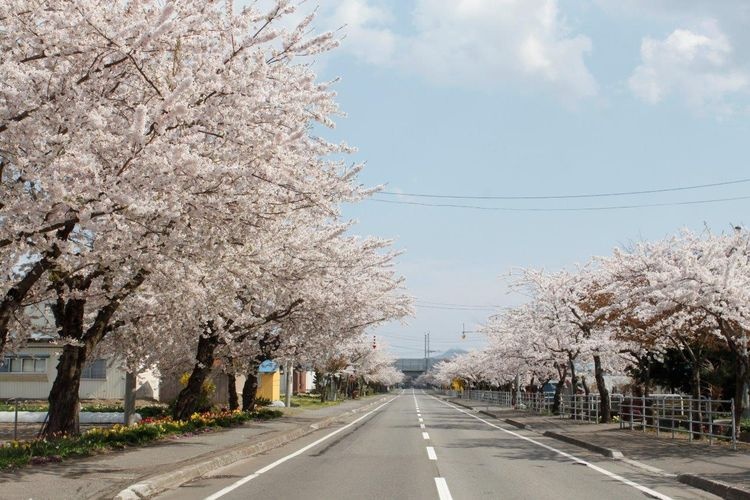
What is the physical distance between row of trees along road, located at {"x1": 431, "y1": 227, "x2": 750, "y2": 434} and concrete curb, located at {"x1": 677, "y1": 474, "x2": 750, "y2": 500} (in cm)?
641

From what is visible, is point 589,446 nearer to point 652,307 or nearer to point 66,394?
point 652,307

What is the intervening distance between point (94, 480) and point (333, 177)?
7.01 m

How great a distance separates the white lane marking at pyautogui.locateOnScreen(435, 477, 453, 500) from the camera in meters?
10.3

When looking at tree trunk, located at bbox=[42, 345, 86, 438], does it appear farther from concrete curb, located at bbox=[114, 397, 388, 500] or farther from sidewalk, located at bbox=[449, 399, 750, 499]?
sidewalk, located at bbox=[449, 399, 750, 499]

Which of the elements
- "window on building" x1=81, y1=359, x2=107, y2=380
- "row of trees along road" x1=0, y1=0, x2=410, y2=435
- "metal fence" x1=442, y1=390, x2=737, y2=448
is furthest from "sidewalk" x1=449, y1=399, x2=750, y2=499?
"window on building" x1=81, y1=359, x2=107, y2=380

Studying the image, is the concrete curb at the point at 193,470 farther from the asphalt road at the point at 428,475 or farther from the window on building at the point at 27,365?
the window on building at the point at 27,365

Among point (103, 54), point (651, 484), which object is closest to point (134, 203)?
point (103, 54)

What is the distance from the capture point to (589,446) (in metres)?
19.5

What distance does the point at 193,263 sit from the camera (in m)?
12.4

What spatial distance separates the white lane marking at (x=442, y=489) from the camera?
33.9ft

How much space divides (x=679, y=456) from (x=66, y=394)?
13.7 m

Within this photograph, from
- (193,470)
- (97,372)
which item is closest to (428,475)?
(193,470)

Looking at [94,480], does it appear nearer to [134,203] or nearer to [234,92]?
[134,203]

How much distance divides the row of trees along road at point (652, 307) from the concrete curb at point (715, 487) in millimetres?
6410
